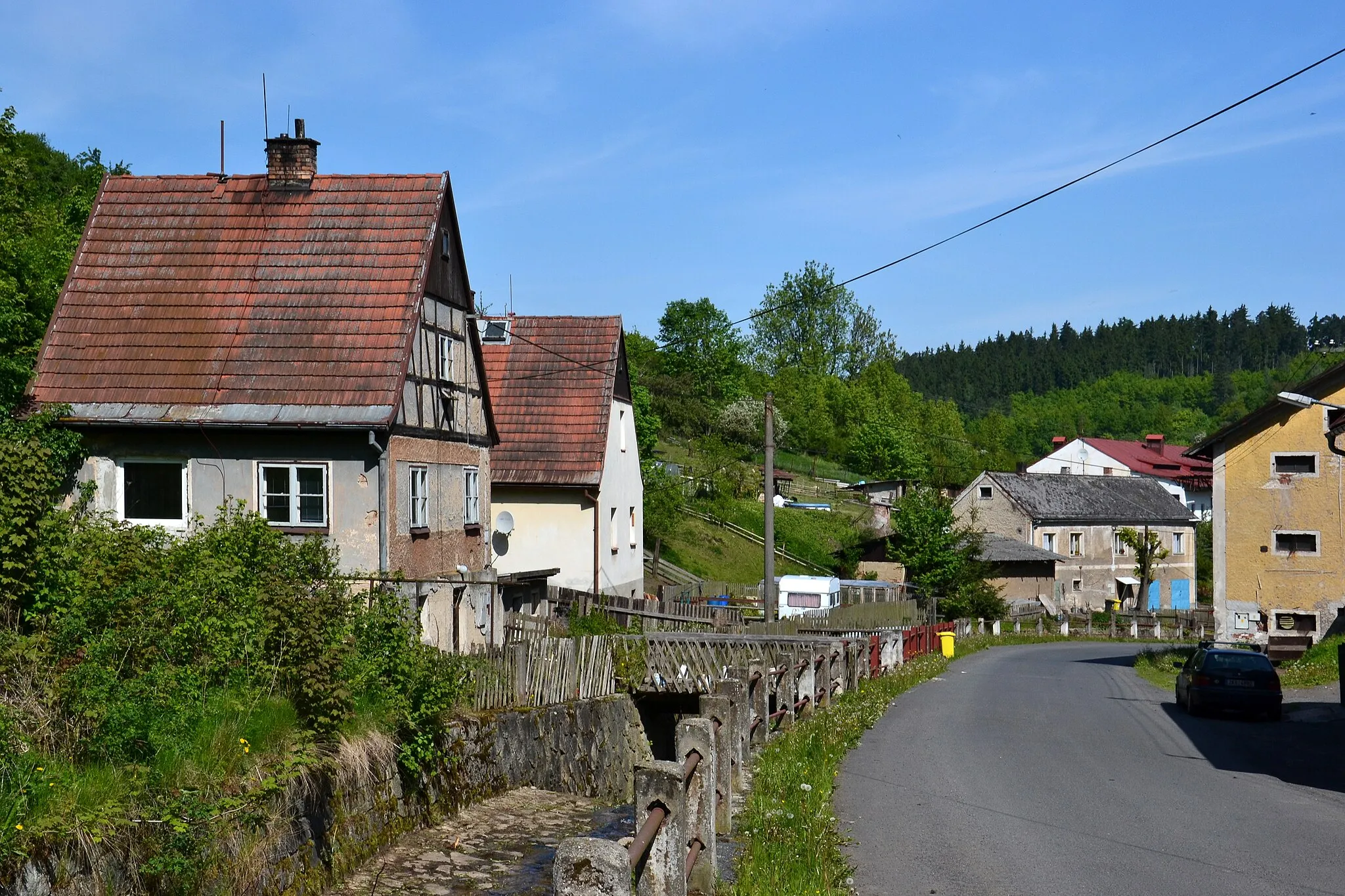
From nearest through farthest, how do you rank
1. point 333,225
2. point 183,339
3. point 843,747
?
1. point 843,747
2. point 183,339
3. point 333,225

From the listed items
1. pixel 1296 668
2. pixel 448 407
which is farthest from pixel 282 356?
pixel 1296 668

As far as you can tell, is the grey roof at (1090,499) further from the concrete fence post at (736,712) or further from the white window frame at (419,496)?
the concrete fence post at (736,712)

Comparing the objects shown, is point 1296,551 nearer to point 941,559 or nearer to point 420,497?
point 941,559

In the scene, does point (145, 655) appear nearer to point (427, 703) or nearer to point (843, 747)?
point (427, 703)

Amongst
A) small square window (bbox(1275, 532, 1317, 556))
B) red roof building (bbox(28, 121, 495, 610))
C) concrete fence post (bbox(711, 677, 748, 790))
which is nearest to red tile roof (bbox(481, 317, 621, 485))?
red roof building (bbox(28, 121, 495, 610))

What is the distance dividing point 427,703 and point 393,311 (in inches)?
484

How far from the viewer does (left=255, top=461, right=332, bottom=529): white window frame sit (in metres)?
20.5

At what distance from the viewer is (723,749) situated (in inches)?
387

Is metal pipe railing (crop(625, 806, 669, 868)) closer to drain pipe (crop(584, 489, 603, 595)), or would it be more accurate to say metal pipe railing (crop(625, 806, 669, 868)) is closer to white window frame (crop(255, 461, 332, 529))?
white window frame (crop(255, 461, 332, 529))

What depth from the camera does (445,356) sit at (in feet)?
79.5

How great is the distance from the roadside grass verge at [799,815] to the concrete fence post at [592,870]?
12.5ft

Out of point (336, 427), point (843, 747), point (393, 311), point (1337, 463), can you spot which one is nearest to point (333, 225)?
point (393, 311)

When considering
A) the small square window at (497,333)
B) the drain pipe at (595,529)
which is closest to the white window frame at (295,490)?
the drain pipe at (595,529)

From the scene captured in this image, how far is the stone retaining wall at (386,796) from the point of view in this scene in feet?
23.4
